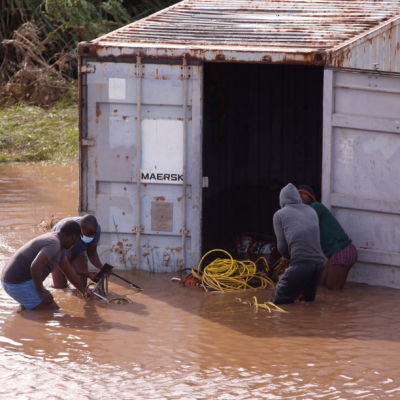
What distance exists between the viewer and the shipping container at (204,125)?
9758 mm

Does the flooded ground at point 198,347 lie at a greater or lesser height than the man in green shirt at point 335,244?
lesser

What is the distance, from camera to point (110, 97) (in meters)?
10.3

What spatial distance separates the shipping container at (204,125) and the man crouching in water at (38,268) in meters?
1.51

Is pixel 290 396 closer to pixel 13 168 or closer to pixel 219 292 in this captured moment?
pixel 219 292

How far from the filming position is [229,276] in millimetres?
10211

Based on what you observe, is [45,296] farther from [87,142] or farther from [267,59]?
[267,59]

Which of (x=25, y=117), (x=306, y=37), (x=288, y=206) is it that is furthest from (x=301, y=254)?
(x=25, y=117)

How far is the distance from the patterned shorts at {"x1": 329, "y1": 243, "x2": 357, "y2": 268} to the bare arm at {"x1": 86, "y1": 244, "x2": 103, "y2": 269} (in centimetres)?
257

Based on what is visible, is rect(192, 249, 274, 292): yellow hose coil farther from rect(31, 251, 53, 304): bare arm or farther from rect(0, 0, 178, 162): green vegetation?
rect(0, 0, 178, 162): green vegetation

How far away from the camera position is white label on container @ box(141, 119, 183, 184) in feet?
33.7

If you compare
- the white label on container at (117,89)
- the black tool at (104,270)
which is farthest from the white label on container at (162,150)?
the black tool at (104,270)

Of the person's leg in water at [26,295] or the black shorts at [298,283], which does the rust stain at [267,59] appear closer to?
the black shorts at [298,283]

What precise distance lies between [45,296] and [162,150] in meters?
2.29

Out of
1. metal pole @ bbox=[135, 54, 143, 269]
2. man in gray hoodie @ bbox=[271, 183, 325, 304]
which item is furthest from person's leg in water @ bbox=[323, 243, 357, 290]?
metal pole @ bbox=[135, 54, 143, 269]
